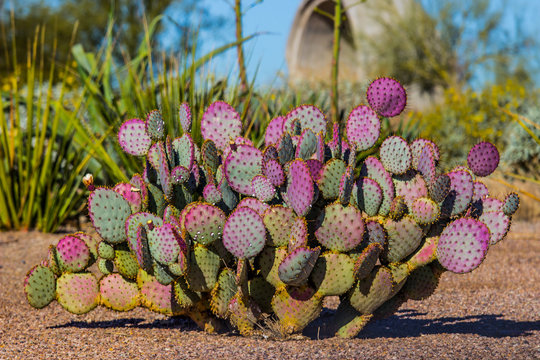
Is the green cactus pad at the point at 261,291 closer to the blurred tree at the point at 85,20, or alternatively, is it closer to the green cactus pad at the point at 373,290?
the green cactus pad at the point at 373,290

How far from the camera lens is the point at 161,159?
9.62 ft

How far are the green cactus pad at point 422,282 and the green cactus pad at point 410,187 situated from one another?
14.6 inches

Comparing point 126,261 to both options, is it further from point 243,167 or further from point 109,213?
point 243,167

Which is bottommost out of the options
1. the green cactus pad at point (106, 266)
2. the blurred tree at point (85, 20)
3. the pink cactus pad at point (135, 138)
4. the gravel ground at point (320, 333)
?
the gravel ground at point (320, 333)

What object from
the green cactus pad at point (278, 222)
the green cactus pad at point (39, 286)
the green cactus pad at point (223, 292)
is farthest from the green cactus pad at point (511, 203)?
the green cactus pad at point (39, 286)

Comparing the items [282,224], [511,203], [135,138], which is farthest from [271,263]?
[511,203]

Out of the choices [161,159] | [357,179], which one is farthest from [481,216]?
[161,159]

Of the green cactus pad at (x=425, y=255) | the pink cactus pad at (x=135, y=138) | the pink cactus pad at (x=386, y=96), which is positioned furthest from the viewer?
the pink cactus pad at (x=135, y=138)

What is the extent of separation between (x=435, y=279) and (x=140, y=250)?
136 centimetres

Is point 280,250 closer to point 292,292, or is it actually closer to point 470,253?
point 292,292

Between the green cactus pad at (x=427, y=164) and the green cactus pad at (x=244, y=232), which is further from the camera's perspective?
the green cactus pad at (x=427, y=164)

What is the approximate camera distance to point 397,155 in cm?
294

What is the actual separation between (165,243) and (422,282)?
120cm

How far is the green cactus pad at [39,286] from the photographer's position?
10.4 feet
